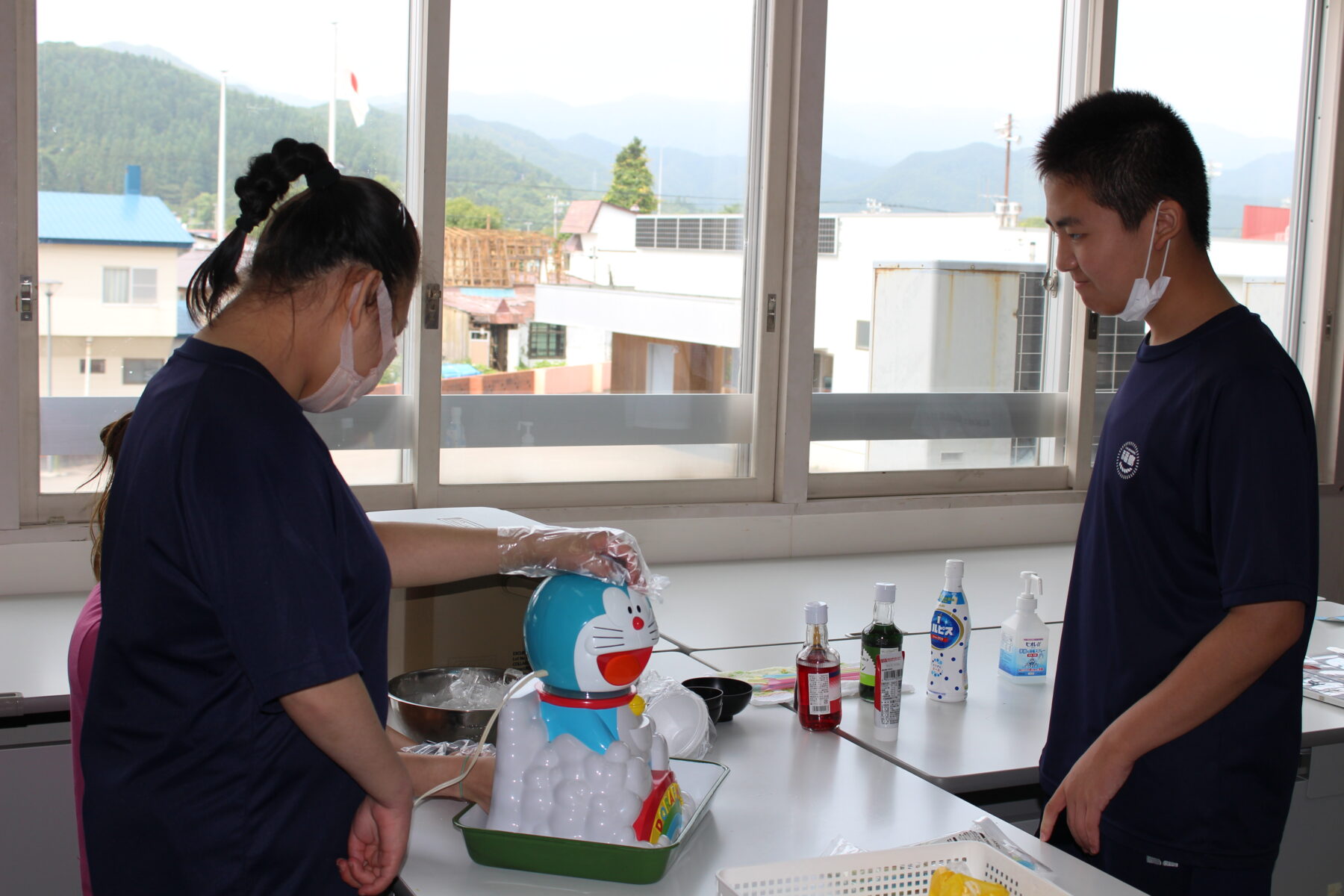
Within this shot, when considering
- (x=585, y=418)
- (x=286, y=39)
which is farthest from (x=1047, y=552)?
(x=286, y=39)

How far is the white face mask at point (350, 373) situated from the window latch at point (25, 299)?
179 centimetres

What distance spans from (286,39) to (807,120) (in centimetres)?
149

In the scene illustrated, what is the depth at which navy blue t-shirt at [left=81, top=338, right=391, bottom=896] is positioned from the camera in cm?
101

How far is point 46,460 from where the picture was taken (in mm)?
2740

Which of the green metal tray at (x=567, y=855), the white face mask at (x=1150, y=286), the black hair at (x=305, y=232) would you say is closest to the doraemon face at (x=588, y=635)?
the green metal tray at (x=567, y=855)

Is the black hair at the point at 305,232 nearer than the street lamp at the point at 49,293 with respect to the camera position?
Yes

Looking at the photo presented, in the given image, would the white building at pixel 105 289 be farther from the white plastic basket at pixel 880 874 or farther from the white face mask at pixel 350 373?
the white plastic basket at pixel 880 874

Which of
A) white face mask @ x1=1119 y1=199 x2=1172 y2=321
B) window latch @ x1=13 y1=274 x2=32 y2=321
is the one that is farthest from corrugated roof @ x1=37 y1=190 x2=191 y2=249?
white face mask @ x1=1119 y1=199 x2=1172 y2=321

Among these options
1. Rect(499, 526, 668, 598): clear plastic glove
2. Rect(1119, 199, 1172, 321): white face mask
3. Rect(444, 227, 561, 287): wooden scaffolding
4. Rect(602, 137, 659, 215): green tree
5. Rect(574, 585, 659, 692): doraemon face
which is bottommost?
Rect(574, 585, 659, 692): doraemon face

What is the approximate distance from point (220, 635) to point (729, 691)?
3.16 ft

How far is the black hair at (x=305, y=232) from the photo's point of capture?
1.13m

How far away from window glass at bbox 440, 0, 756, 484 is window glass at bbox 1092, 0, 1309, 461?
149cm

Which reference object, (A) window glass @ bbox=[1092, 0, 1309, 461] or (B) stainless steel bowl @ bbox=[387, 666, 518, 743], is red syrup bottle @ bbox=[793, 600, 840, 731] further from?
(A) window glass @ bbox=[1092, 0, 1309, 461]

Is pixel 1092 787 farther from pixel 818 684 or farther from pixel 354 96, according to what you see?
pixel 354 96
